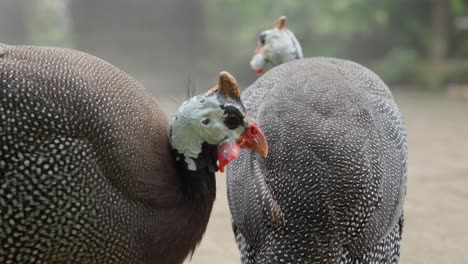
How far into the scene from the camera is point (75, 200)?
1.82 m

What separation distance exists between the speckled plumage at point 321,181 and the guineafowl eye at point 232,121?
0.49 feet

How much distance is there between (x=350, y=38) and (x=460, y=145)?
4207 millimetres

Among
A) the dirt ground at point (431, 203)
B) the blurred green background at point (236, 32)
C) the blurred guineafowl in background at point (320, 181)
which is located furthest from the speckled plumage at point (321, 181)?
the blurred green background at point (236, 32)

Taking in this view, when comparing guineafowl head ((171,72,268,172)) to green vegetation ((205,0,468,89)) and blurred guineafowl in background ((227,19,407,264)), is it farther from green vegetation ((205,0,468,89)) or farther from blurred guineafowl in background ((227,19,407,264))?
green vegetation ((205,0,468,89))

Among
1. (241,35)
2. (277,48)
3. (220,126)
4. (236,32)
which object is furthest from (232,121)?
(236,32)

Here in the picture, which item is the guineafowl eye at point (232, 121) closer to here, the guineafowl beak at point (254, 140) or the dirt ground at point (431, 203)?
the guineafowl beak at point (254, 140)

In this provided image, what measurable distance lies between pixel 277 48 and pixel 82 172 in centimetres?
170

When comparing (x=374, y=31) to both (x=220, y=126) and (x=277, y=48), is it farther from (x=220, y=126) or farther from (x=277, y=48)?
(x=220, y=126)

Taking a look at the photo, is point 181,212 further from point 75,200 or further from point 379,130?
point 379,130

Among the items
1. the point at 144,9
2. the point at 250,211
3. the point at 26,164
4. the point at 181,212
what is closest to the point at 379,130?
the point at 250,211

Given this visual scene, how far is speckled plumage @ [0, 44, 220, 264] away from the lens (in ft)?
5.88

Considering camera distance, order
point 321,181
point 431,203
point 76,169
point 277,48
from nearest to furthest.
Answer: point 76,169, point 321,181, point 277,48, point 431,203

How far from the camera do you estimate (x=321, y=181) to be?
1.96 m

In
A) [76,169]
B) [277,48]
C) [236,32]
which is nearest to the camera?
[76,169]
